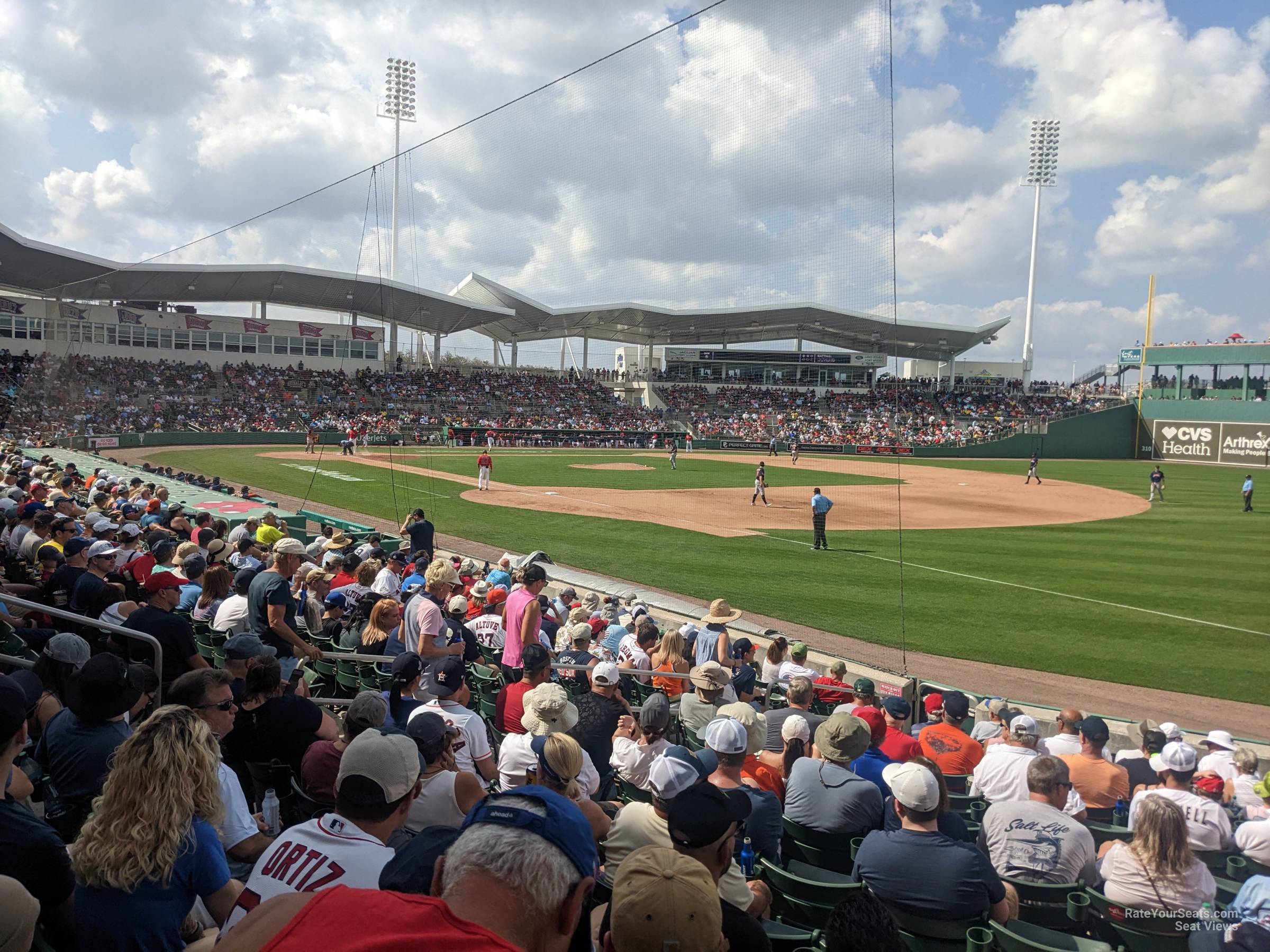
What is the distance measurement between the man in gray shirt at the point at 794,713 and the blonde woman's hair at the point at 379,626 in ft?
12.1

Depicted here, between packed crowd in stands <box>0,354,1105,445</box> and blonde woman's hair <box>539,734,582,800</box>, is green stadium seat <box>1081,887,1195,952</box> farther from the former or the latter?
packed crowd in stands <box>0,354,1105,445</box>

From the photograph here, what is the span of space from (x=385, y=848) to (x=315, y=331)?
71034 mm

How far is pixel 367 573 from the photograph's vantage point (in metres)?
9.86

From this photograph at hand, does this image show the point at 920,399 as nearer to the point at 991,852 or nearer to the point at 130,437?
the point at 130,437

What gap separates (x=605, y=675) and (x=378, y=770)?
312 centimetres

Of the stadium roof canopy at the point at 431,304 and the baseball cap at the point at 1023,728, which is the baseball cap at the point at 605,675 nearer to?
the baseball cap at the point at 1023,728

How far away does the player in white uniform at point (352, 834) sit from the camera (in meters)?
2.56

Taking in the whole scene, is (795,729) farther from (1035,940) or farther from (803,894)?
(1035,940)

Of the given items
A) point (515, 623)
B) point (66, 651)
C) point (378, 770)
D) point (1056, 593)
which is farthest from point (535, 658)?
point (1056, 593)

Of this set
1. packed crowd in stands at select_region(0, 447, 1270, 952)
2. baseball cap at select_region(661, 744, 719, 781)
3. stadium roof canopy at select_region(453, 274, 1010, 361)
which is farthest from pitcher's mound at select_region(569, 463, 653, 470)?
baseball cap at select_region(661, 744, 719, 781)

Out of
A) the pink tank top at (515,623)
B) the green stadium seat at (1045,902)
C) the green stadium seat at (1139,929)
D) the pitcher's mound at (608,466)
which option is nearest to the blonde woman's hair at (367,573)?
the pink tank top at (515,623)

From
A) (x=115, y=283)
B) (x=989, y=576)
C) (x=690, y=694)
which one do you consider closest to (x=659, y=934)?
(x=690, y=694)

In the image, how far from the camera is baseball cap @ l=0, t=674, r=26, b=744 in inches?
120

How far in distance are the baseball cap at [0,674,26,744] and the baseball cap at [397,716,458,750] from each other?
1.48m
